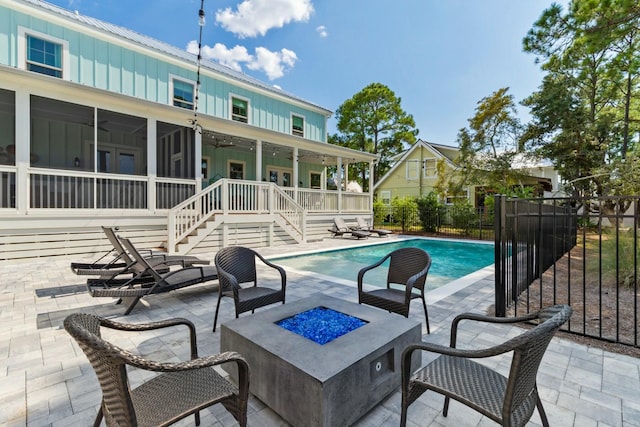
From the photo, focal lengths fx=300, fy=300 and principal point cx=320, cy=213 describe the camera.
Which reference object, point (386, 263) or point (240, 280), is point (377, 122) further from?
point (240, 280)

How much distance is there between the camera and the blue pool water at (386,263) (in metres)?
7.68

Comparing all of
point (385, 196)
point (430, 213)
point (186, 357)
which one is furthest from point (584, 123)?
point (186, 357)

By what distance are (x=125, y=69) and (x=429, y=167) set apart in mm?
20479

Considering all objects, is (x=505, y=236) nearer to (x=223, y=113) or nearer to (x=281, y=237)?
(x=281, y=237)

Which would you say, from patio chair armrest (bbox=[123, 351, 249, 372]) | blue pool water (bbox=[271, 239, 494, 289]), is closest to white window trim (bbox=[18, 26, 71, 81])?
blue pool water (bbox=[271, 239, 494, 289])

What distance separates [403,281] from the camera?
3971 millimetres

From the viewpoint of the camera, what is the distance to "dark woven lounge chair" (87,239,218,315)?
12.9 feet

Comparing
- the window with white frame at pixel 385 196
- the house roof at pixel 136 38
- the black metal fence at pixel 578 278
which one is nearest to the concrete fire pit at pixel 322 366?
the black metal fence at pixel 578 278

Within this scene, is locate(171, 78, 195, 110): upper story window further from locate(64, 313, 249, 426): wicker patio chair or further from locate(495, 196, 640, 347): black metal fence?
locate(64, 313, 249, 426): wicker patio chair

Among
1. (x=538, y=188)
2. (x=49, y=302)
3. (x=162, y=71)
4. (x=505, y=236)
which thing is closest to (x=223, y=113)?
(x=162, y=71)

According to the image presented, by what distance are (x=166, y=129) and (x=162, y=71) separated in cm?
313

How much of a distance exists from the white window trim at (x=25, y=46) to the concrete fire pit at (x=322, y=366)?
12.5 metres

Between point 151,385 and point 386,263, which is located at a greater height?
point 151,385

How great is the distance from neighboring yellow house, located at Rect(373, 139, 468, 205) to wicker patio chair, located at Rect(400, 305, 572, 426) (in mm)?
21904
